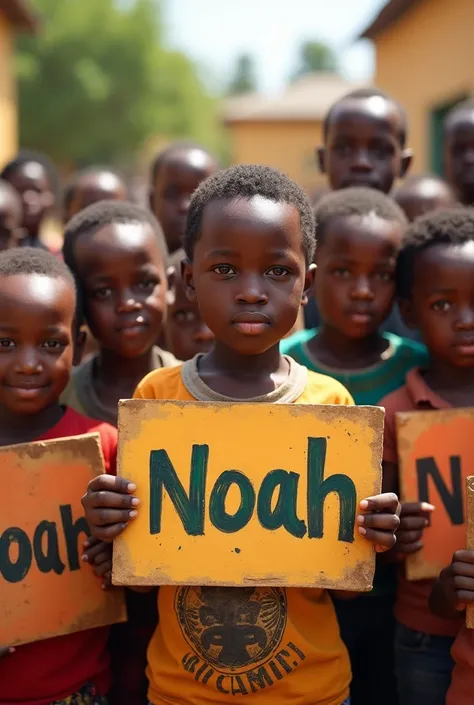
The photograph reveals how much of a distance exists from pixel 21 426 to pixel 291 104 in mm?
25821

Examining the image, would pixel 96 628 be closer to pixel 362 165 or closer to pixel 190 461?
pixel 190 461

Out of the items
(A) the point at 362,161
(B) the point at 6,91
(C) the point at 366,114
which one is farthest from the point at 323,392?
(B) the point at 6,91

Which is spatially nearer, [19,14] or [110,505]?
[110,505]

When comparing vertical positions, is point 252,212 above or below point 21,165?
below

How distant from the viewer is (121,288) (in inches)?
105

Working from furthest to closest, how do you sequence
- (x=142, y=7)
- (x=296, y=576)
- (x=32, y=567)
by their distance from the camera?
1. (x=142, y=7)
2. (x=32, y=567)
3. (x=296, y=576)

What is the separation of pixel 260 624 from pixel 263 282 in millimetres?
813

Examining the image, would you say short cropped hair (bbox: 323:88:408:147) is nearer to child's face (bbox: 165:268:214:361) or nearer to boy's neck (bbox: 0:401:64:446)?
child's face (bbox: 165:268:214:361)

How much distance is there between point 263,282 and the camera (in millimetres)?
1922

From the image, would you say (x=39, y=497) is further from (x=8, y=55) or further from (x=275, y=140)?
(x=275, y=140)

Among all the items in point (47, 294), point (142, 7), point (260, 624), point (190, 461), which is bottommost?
point (260, 624)

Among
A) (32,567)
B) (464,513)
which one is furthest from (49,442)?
(464,513)

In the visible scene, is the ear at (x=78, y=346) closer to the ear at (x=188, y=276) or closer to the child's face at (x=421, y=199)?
the ear at (x=188, y=276)

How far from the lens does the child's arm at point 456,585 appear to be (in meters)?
1.93
